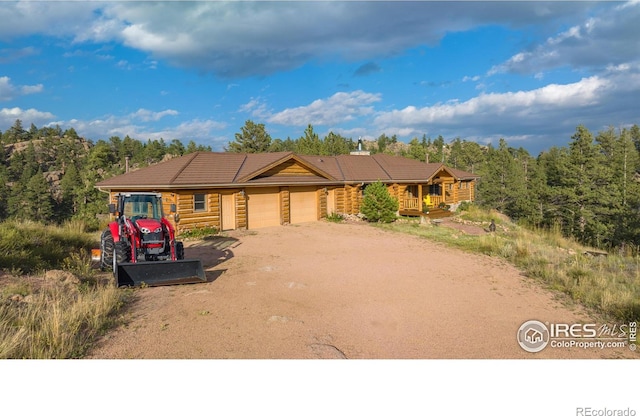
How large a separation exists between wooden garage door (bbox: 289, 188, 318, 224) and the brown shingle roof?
2.62 ft

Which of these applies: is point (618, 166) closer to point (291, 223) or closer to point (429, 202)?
point (429, 202)

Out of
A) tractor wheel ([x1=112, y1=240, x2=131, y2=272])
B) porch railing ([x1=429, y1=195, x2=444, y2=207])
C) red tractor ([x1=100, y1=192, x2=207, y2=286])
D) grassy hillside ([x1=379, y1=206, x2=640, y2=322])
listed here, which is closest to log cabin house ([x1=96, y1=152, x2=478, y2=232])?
porch railing ([x1=429, y1=195, x2=444, y2=207])

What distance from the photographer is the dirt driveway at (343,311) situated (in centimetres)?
516

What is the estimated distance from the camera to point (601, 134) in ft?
124

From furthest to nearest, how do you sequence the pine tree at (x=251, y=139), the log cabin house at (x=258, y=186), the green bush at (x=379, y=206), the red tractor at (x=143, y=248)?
the pine tree at (x=251, y=139), the green bush at (x=379, y=206), the log cabin house at (x=258, y=186), the red tractor at (x=143, y=248)

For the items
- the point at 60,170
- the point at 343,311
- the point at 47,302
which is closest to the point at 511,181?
the point at 343,311

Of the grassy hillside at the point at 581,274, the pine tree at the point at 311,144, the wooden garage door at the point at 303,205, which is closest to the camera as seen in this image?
the grassy hillside at the point at 581,274

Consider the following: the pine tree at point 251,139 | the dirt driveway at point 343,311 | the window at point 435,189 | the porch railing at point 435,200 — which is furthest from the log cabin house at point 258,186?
the pine tree at point 251,139

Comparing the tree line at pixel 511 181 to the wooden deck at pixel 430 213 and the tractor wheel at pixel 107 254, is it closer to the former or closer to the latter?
the wooden deck at pixel 430 213

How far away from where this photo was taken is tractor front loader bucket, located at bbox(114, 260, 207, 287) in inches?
314

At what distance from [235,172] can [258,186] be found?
1.61 meters

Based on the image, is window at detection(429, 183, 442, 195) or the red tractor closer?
the red tractor

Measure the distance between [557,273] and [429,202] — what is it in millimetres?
21564

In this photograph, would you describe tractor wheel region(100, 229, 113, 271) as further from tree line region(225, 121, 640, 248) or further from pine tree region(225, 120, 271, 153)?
pine tree region(225, 120, 271, 153)
